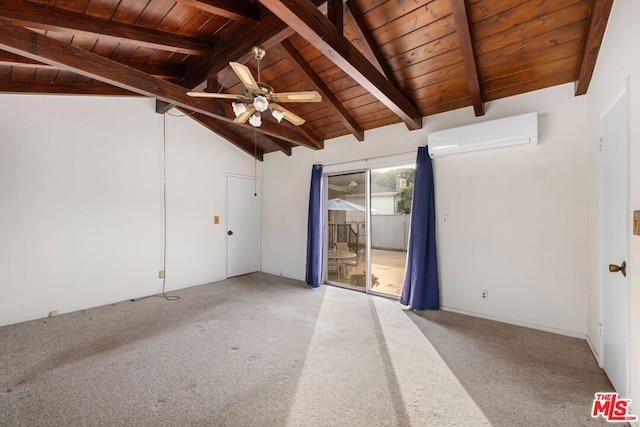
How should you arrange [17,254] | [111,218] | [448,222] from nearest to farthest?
[17,254]
[448,222]
[111,218]

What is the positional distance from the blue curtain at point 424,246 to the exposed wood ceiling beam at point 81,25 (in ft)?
10.5

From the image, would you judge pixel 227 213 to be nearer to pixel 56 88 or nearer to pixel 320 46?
pixel 56 88

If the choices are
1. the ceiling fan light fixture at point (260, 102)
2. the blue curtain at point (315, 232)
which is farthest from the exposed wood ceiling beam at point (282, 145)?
the ceiling fan light fixture at point (260, 102)

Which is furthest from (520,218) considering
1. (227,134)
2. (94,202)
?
(94,202)

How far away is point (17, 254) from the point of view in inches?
128

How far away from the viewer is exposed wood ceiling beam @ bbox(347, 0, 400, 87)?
2.50 m

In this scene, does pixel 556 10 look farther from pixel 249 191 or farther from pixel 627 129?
pixel 249 191

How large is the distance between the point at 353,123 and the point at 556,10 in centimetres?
245

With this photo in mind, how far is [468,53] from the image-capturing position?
8.42 feet

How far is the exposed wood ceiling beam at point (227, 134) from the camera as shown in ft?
16.0

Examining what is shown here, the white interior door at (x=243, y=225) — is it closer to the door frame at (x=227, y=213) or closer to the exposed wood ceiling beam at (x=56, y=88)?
the door frame at (x=227, y=213)

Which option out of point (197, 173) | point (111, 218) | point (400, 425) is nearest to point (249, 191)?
point (197, 173)

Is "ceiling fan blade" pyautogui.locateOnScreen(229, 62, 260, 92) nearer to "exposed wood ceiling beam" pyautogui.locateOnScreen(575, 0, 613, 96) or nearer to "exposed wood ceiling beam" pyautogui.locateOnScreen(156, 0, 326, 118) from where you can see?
"exposed wood ceiling beam" pyautogui.locateOnScreen(156, 0, 326, 118)

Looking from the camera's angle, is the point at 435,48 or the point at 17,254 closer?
the point at 435,48
